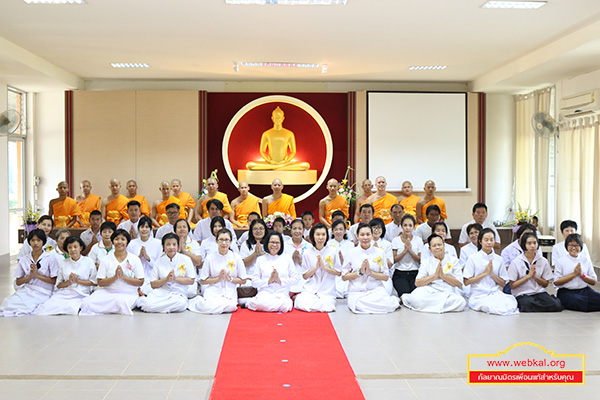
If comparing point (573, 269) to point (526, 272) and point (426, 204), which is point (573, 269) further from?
point (426, 204)

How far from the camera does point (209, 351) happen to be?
18.0ft

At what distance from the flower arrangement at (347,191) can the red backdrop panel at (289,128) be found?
33 centimetres

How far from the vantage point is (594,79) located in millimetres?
9555

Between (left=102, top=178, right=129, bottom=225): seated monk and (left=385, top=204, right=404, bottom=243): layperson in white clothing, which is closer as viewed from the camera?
(left=385, top=204, right=404, bottom=243): layperson in white clothing

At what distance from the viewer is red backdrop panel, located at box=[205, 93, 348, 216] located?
488 inches

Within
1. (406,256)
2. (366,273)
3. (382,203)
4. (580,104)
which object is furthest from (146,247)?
(580,104)

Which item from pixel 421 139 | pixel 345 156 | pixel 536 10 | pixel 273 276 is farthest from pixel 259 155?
pixel 536 10

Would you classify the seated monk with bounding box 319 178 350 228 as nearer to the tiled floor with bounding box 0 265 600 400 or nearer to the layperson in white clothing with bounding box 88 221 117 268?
the tiled floor with bounding box 0 265 600 400

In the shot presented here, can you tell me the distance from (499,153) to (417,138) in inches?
71.7

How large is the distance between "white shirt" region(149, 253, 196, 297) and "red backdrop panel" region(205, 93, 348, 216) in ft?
17.2

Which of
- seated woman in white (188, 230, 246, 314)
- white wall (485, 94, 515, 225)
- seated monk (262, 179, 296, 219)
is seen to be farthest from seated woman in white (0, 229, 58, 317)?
white wall (485, 94, 515, 225)

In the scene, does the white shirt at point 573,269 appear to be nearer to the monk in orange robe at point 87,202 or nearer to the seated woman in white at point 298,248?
the seated woman in white at point 298,248

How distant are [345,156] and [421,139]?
4.86 feet

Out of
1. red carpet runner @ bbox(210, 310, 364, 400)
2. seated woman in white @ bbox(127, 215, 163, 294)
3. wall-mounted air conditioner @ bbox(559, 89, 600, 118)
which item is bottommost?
red carpet runner @ bbox(210, 310, 364, 400)
